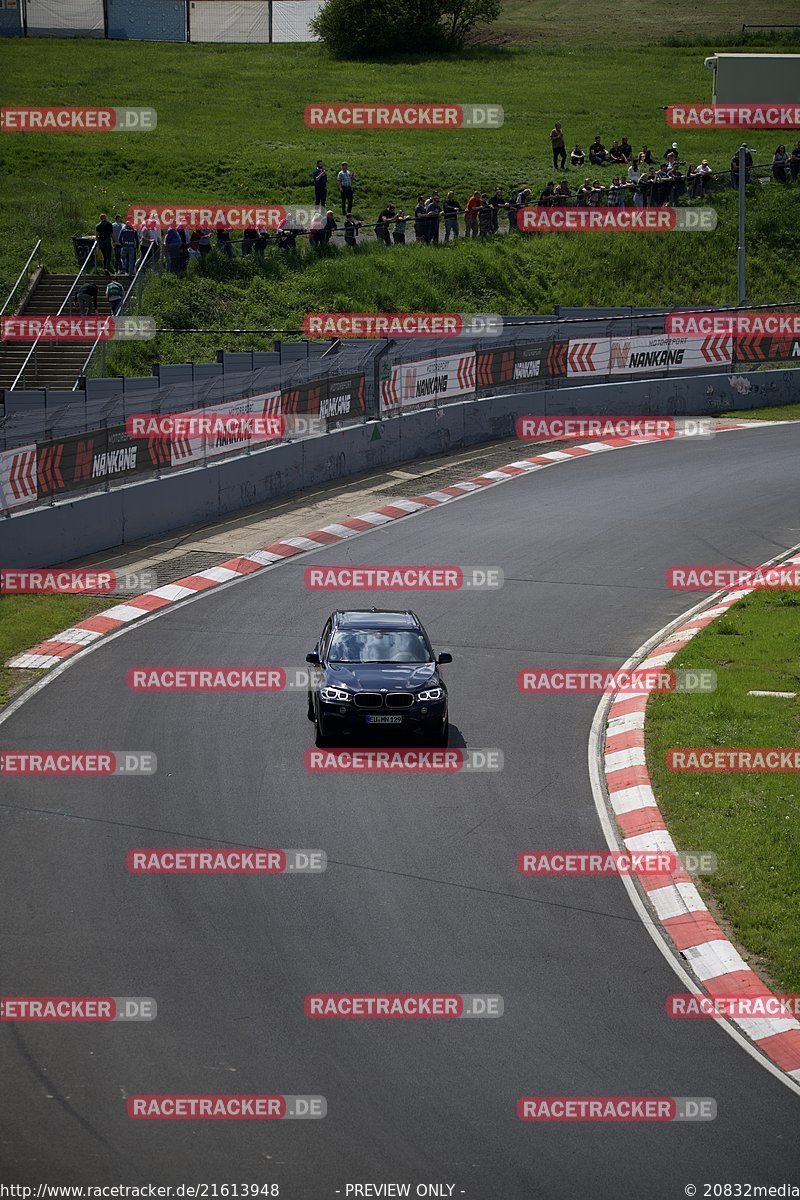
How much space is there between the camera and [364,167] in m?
55.6

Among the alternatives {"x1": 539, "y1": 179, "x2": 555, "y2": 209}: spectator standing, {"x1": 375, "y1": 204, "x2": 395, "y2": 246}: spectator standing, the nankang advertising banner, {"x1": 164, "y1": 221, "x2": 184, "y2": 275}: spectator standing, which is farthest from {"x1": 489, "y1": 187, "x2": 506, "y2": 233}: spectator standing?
the nankang advertising banner

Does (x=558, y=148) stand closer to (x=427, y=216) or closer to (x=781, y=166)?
(x=781, y=166)

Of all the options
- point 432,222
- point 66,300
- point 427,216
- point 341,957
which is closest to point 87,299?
point 66,300

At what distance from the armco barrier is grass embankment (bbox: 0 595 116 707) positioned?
4.72ft

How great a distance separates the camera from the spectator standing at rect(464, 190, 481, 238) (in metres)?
44.9

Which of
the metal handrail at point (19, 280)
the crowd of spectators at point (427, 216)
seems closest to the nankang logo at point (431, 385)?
the crowd of spectators at point (427, 216)

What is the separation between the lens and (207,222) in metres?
41.3

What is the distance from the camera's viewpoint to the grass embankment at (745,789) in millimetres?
11883

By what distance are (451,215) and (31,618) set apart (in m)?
27.1

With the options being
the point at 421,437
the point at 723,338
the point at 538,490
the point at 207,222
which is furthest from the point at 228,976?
the point at 207,222

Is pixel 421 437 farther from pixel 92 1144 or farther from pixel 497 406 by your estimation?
pixel 92 1144

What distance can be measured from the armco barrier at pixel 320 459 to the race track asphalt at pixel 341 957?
4.55 m

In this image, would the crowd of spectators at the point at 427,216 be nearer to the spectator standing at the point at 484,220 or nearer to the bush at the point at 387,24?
the spectator standing at the point at 484,220

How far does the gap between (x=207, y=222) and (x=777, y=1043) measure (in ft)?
117
